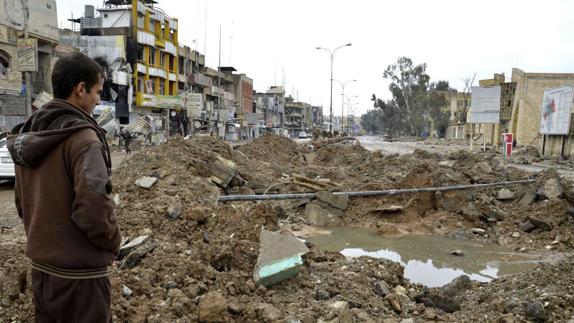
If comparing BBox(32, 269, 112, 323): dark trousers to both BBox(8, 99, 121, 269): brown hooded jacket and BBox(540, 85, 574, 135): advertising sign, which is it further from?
BBox(540, 85, 574, 135): advertising sign

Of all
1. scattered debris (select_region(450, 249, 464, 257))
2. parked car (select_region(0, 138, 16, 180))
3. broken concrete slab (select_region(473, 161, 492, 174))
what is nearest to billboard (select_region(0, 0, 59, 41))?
parked car (select_region(0, 138, 16, 180))

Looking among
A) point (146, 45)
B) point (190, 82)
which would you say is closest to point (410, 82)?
point (190, 82)

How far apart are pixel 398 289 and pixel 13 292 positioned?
3947 millimetres

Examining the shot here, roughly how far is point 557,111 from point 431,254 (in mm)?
22111

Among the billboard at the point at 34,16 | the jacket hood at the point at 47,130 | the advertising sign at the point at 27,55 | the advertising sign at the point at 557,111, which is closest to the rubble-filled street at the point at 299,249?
the jacket hood at the point at 47,130

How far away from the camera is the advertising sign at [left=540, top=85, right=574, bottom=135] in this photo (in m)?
24.9

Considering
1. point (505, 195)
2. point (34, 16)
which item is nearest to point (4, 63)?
point (34, 16)

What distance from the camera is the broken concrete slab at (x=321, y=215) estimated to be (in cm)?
1050

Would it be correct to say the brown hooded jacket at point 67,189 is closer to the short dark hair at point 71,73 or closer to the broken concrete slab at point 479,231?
the short dark hair at point 71,73

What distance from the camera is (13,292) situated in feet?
11.9

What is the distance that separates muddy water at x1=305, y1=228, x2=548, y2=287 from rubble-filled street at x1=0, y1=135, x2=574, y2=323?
33cm

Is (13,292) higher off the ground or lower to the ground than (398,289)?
higher

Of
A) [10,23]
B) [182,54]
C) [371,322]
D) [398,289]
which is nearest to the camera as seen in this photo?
[371,322]

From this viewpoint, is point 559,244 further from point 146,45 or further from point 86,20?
point 86,20
